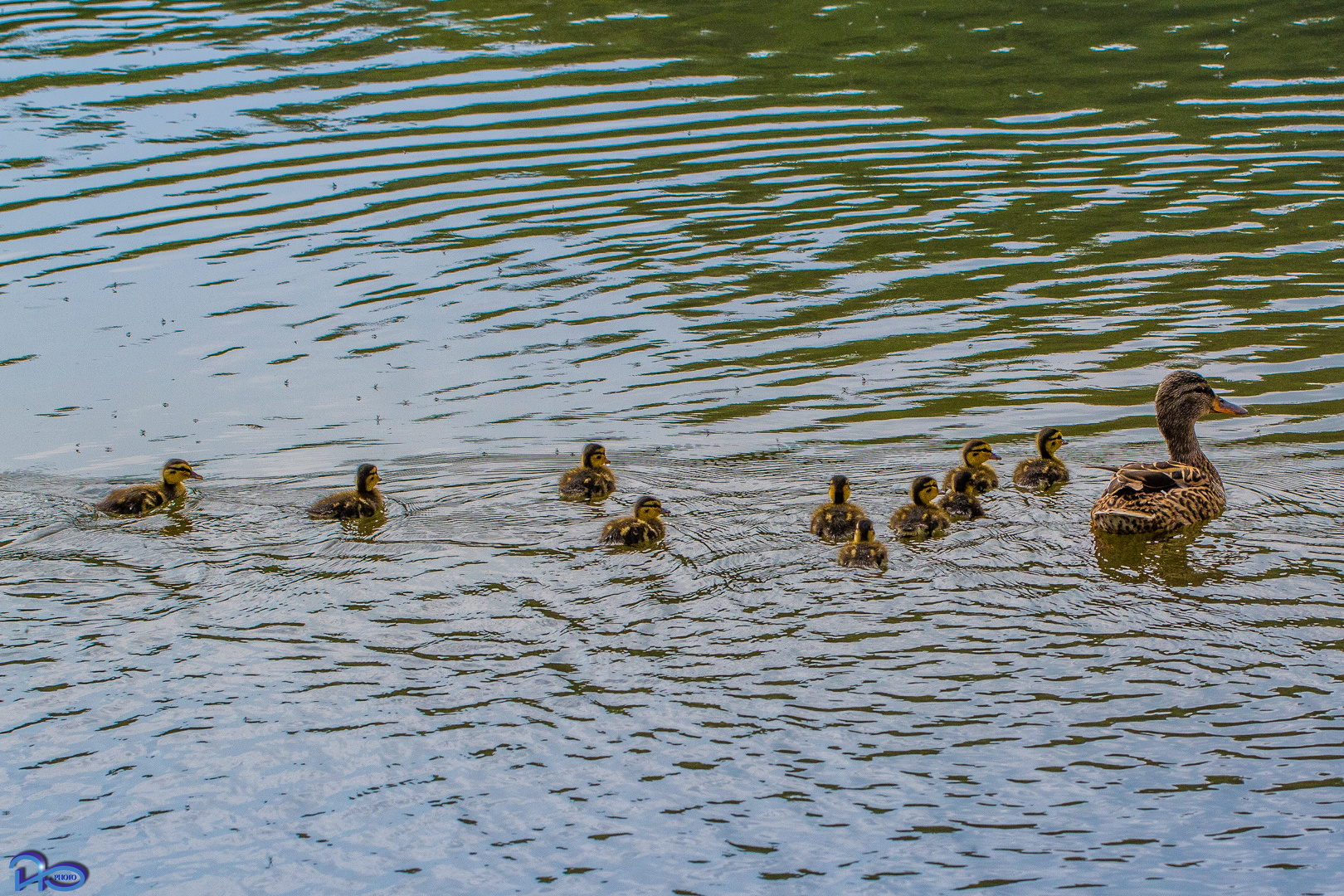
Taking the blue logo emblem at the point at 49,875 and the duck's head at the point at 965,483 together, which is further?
the duck's head at the point at 965,483

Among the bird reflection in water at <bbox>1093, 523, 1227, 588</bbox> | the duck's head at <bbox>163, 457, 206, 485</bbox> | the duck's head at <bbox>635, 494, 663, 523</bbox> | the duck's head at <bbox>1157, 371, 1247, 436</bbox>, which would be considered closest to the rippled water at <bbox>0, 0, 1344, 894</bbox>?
the bird reflection in water at <bbox>1093, 523, 1227, 588</bbox>

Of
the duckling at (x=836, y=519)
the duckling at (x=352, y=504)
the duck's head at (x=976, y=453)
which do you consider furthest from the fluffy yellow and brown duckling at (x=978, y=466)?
the duckling at (x=352, y=504)

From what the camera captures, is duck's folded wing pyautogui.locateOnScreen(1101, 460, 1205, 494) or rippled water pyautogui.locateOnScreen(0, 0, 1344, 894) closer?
rippled water pyautogui.locateOnScreen(0, 0, 1344, 894)

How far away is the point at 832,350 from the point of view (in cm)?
1062

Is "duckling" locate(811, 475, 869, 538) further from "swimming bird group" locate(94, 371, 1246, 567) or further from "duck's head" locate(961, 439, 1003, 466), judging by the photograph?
"duck's head" locate(961, 439, 1003, 466)

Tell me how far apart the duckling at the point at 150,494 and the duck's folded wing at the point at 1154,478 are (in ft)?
17.3

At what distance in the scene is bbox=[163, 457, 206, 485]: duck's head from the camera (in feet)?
27.1

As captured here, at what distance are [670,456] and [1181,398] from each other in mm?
3062

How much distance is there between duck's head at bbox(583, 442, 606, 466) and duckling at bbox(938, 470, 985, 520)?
1.97m

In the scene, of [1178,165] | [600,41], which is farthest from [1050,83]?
[600,41]

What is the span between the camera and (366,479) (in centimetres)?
803

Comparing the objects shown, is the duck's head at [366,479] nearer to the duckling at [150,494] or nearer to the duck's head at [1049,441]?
the duckling at [150,494]

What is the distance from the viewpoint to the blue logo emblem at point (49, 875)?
4844 millimetres

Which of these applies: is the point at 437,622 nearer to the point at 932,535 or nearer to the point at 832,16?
the point at 932,535
